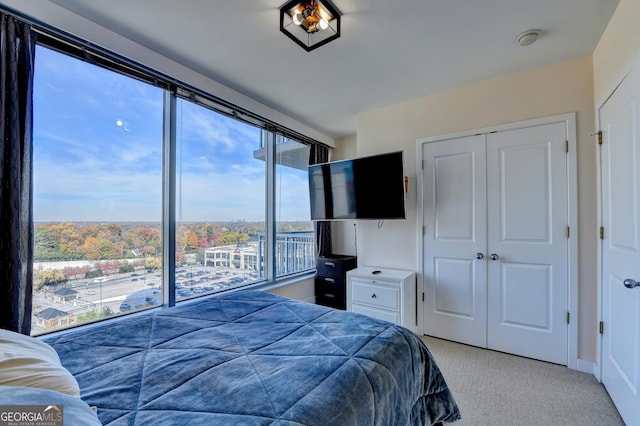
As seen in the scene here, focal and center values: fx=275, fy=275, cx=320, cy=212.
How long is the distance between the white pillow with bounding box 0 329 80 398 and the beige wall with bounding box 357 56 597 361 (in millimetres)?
2904

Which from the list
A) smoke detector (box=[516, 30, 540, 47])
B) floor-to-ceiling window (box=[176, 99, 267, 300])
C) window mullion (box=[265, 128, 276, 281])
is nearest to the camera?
smoke detector (box=[516, 30, 540, 47])

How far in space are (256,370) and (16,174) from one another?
176 centimetres

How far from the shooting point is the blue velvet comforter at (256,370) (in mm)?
820

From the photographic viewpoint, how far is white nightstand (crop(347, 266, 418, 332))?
8.98 feet

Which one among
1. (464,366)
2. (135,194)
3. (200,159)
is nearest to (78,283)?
(135,194)

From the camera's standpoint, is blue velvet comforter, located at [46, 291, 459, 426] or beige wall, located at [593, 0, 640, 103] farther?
beige wall, located at [593, 0, 640, 103]

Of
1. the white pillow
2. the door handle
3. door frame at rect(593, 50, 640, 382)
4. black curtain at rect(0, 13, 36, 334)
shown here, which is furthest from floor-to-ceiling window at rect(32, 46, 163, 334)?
door frame at rect(593, 50, 640, 382)

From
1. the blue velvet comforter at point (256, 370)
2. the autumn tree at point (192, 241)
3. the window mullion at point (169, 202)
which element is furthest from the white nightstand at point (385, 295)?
the window mullion at point (169, 202)

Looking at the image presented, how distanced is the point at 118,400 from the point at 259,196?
2646 millimetres

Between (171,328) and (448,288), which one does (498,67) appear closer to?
(448,288)

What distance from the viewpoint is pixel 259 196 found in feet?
11.1

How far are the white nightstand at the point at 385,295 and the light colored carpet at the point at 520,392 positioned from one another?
478mm

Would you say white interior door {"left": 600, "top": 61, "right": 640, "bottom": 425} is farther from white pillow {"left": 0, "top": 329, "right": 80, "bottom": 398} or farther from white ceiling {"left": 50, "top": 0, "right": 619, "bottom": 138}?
white pillow {"left": 0, "top": 329, "right": 80, "bottom": 398}

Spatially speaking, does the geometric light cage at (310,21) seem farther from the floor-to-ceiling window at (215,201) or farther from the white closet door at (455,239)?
the white closet door at (455,239)
